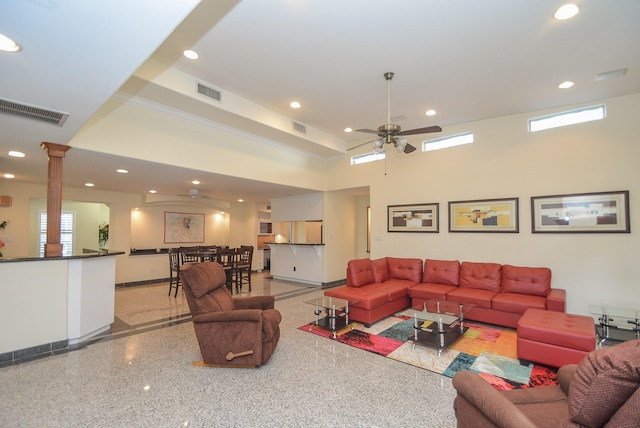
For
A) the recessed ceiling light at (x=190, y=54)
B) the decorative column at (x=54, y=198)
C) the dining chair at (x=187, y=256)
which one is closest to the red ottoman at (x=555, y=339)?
the recessed ceiling light at (x=190, y=54)

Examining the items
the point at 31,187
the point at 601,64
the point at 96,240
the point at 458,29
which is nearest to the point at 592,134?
the point at 601,64

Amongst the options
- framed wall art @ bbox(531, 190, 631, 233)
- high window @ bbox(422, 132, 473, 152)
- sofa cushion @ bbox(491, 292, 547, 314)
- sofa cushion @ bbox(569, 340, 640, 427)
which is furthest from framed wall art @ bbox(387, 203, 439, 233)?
sofa cushion @ bbox(569, 340, 640, 427)

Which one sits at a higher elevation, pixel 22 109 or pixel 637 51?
pixel 637 51

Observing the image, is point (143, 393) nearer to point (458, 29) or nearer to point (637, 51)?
point (458, 29)

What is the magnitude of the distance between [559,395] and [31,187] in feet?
30.0

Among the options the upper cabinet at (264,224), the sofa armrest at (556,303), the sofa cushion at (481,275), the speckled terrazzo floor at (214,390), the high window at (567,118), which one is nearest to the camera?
the speckled terrazzo floor at (214,390)

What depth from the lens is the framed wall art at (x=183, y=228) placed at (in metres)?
8.65

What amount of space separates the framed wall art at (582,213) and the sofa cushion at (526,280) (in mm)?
711

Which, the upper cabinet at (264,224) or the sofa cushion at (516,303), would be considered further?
the upper cabinet at (264,224)

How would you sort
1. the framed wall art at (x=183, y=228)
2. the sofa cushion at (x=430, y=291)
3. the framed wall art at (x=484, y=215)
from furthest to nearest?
the framed wall art at (x=183, y=228), the framed wall art at (x=484, y=215), the sofa cushion at (x=430, y=291)

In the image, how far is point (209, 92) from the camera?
418 cm

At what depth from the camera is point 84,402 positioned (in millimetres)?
2422

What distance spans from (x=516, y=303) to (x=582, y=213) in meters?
1.82

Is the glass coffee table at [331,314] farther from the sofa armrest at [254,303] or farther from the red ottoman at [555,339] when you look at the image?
the red ottoman at [555,339]
